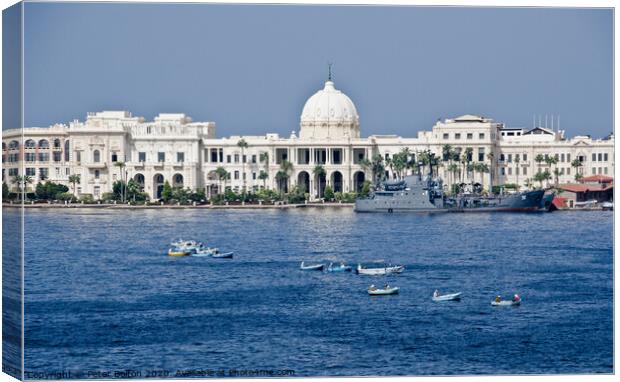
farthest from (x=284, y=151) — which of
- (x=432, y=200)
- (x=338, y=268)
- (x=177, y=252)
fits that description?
(x=338, y=268)

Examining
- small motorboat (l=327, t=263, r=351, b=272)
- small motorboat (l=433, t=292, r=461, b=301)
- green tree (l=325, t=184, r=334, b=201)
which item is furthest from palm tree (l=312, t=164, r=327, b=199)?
small motorboat (l=433, t=292, r=461, b=301)

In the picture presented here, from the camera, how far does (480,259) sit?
107 feet

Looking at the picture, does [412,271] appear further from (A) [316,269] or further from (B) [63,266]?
(B) [63,266]

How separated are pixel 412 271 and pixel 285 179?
94.0ft

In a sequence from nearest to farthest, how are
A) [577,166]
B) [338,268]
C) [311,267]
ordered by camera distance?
1. [338,268]
2. [311,267]
3. [577,166]

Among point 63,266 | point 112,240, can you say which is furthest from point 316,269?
point 112,240

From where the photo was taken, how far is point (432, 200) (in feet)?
180

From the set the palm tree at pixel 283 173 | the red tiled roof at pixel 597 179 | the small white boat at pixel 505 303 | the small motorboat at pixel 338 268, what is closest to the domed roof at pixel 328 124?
the palm tree at pixel 283 173

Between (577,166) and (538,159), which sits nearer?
(577,166)

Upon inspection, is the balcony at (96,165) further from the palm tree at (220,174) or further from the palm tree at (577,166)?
the palm tree at (577,166)

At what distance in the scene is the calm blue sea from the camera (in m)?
23.6

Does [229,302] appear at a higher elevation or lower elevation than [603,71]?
lower

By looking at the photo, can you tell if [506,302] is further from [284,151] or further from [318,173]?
[284,151]

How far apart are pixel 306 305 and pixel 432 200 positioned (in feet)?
89.3
